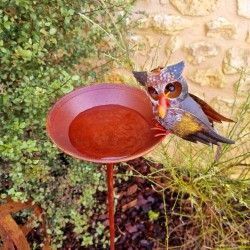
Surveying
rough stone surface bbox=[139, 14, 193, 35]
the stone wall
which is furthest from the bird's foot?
rough stone surface bbox=[139, 14, 193, 35]

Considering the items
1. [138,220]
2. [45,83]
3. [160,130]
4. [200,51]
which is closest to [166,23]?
[200,51]

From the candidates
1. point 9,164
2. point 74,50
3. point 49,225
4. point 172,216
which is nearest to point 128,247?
point 172,216

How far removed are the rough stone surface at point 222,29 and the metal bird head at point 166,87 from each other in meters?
0.91

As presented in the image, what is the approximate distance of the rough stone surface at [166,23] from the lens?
6.48 ft

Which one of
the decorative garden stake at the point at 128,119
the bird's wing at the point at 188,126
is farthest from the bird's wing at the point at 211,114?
the bird's wing at the point at 188,126

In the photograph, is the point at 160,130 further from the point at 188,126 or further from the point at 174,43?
the point at 174,43

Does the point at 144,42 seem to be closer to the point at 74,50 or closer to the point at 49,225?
the point at 74,50

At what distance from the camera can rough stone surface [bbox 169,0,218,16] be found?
1886mm

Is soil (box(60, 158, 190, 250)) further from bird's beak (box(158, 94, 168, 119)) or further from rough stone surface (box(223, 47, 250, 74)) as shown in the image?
bird's beak (box(158, 94, 168, 119))

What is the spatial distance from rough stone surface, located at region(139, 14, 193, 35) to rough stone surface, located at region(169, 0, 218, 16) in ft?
0.15

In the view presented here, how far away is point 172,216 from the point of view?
2.18m

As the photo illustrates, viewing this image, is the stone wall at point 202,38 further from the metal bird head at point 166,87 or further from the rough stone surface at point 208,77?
the metal bird head at point 166,87

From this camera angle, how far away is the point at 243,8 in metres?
1.86

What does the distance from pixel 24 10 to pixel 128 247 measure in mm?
1333
